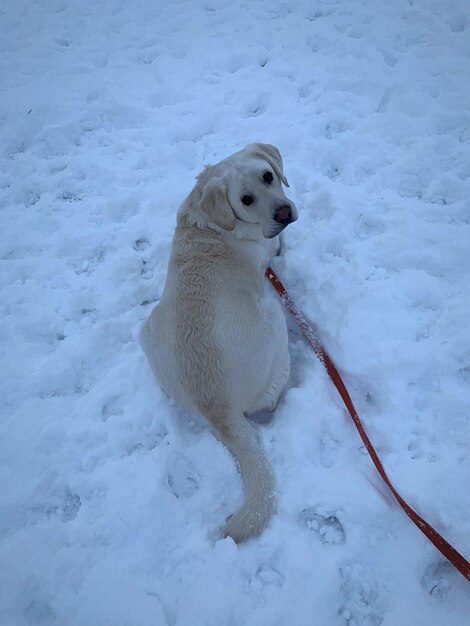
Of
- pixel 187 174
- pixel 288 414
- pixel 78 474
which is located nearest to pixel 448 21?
pixel 187 174

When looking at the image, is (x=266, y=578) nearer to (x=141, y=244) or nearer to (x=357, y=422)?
(x=357, y=422)

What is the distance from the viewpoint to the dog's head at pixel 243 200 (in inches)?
101

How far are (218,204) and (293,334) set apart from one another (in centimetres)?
105

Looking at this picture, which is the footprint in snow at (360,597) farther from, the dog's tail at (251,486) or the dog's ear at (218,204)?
the dog's ear at (218,204)

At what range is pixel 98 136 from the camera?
452cm

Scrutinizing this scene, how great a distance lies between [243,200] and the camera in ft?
8.62

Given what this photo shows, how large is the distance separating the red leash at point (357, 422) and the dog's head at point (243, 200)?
527 mm

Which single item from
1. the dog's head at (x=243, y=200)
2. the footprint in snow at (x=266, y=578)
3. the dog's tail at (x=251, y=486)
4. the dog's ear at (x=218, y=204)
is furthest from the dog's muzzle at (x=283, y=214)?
the footprint in snow at (x=266, y=578)

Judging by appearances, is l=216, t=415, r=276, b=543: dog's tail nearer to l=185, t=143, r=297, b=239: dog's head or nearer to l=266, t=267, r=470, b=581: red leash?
l=266, t=267, r=470, b=581: red leash

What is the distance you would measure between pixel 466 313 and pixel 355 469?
4.17 ft

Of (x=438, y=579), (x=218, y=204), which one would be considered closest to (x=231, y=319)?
(x=218, y=204)

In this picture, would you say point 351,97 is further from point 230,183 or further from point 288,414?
point 288,414

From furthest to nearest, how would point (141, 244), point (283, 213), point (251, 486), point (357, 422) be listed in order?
1. point (141, 244)
2. point (283, 213)
3. point (357, 422)
4. point (251, 486)

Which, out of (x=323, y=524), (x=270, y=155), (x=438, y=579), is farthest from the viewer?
(x=270, y=155)
